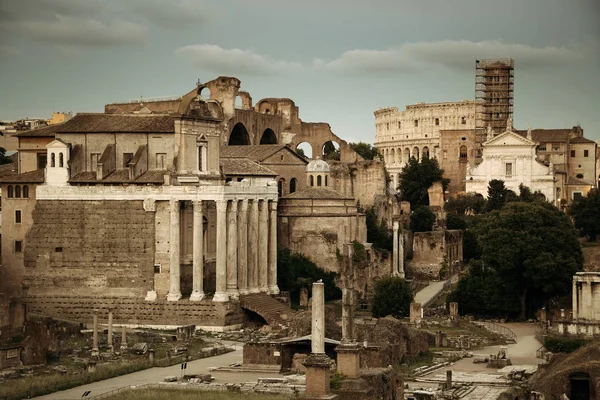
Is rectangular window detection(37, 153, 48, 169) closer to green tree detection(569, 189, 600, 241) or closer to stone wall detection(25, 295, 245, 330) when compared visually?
stone wall detection(25, 295, 245, 330)

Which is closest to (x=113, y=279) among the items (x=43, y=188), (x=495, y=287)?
(x=43, y=188)

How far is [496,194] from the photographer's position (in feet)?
334

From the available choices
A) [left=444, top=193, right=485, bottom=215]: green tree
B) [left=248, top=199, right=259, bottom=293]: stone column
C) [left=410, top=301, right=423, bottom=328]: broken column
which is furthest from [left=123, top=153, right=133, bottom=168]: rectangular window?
[left=444, top=193, right=485, bottom=215]: green tree

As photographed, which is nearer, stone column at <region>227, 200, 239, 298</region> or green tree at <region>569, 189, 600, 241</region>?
stone column at <region>227, 200, 239, 298</region>

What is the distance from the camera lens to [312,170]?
84.2 metres

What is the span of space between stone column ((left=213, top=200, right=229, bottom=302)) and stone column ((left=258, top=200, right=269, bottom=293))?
14.0 ft

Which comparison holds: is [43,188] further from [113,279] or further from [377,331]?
[377,331]

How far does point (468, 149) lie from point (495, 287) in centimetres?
6090

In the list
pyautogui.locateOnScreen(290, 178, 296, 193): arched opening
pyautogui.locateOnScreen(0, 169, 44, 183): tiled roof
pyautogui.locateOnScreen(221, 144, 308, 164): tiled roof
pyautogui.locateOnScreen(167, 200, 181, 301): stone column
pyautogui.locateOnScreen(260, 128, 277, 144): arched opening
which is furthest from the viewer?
pyautogui.locateOnScreen(260, 128, 277, 144): arched opening

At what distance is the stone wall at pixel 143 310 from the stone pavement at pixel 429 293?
13.5 m

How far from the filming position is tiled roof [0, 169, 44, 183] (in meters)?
67.8

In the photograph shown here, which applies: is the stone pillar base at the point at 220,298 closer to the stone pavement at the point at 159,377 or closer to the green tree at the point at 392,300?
the stone pavement at the point at 159,377

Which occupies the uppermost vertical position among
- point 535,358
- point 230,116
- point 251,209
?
point 230,116

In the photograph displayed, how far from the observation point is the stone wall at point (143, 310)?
214ft
